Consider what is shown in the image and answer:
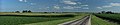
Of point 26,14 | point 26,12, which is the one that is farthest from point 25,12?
point 26,14

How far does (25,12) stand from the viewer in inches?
3718

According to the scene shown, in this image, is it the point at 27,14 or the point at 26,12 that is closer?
the point at 27,14

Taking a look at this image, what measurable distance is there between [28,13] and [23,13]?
6.43ft

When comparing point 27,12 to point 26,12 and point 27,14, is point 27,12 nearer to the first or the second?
point 26,12

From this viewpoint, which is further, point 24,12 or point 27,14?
point 24,12

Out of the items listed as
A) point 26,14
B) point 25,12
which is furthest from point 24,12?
point 26,14

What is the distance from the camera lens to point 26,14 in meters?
88.5

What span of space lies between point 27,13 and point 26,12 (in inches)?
145

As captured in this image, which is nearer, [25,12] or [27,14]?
[27,14]

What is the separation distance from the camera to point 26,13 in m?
90.8

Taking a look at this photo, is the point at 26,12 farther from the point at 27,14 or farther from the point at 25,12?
the point at 27,14

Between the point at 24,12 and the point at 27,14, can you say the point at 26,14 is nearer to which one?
the point at 27,14

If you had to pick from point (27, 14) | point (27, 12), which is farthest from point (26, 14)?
point (27, 12)

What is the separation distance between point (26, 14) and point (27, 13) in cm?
240
